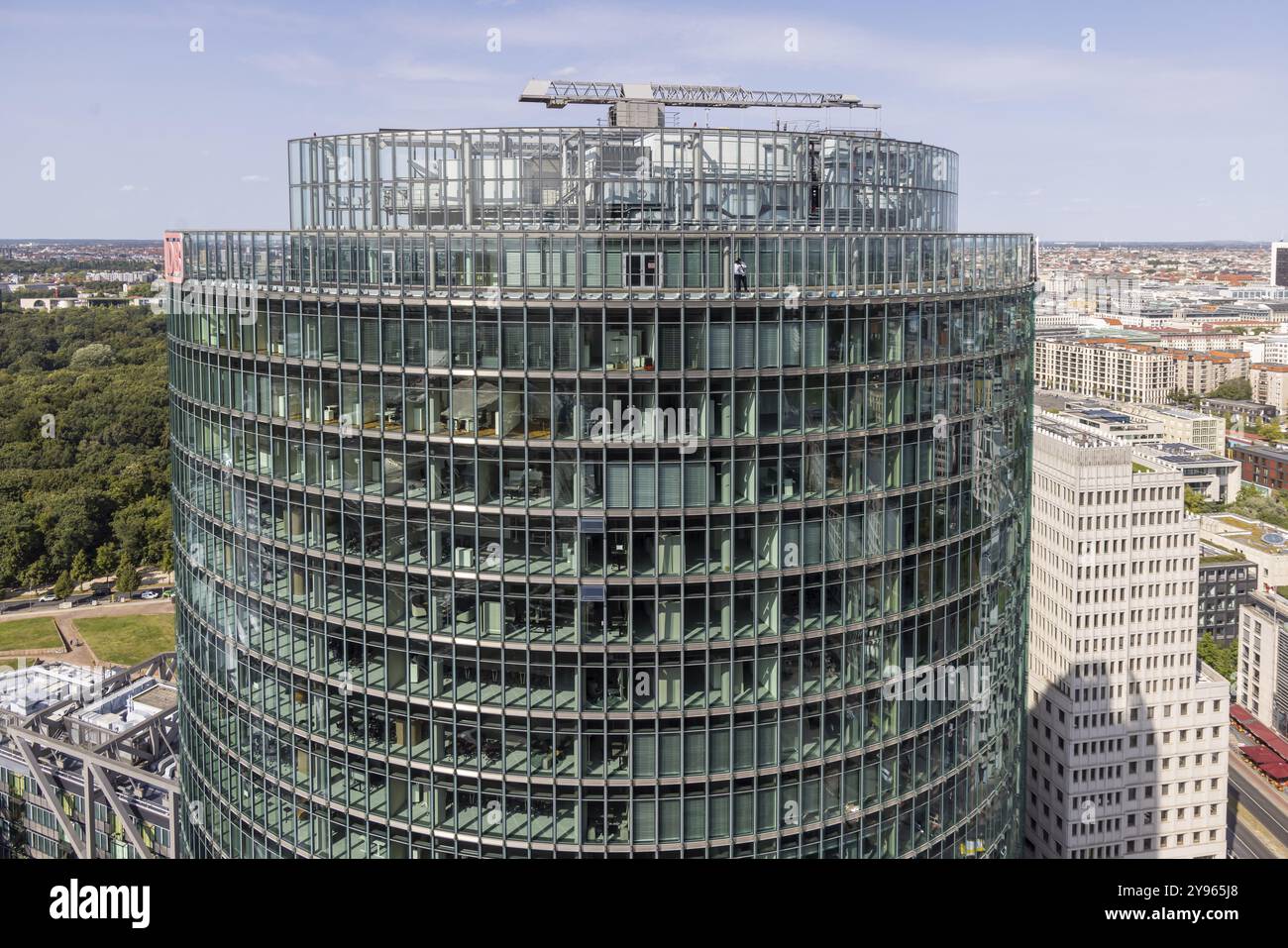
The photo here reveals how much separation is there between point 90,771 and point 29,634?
66994mm

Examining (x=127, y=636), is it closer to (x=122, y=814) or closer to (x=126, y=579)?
(x=126, y=579)

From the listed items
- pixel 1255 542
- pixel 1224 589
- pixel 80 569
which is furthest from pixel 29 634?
pixel 1255 542

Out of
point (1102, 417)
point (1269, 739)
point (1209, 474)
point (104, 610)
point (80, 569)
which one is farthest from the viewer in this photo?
point (1209, 474)

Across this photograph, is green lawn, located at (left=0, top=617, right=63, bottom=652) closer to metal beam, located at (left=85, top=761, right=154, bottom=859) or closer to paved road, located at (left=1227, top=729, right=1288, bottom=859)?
metal beam, located at (left=85, top=761, right=154, bottom=859)

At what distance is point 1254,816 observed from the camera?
342 feet

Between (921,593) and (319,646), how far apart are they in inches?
771

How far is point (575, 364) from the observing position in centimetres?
3175

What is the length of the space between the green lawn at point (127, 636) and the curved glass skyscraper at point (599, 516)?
287ft

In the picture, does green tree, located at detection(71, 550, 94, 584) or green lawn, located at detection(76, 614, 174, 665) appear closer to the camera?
green lawn, located at detection(76, 614, 174, 665)

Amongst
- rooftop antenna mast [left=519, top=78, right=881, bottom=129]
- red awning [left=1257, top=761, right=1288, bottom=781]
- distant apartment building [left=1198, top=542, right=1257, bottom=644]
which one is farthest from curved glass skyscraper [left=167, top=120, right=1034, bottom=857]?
distant apartment building [left=1198, top=542, right=1257, bottom=644]

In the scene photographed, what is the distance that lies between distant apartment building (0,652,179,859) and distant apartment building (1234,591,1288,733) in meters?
111

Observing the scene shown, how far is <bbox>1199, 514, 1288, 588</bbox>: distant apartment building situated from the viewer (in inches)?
5443
